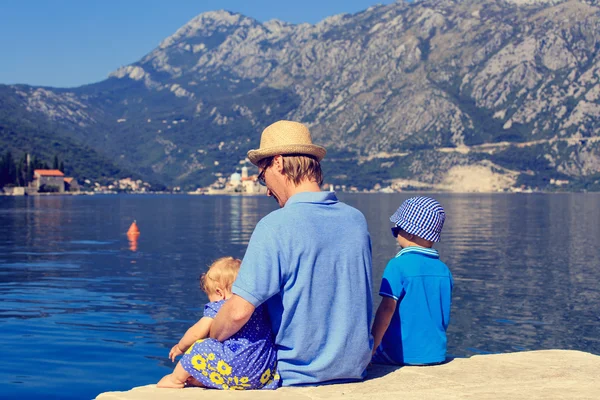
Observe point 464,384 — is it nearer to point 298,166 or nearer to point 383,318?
point 383,318

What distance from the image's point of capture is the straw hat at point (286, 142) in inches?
286

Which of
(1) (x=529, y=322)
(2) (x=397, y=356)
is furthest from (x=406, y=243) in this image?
(1) (x=529, y=322)

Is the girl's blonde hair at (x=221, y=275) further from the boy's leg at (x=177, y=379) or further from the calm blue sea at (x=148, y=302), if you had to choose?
the calm blue sea at (x=148, y=302)

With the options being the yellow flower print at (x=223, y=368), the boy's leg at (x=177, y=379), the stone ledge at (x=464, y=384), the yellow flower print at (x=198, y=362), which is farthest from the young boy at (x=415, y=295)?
the boy's leg at (x=177, y=379)

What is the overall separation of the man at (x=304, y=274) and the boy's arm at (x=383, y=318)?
685mm

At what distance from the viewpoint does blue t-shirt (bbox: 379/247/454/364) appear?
8.62m

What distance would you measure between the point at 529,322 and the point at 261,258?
18851 mm

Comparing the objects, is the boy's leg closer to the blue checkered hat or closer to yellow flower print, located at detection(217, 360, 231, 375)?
yellow flower print, located at detection(217, 360, 231, 375)

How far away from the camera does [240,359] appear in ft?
24.5

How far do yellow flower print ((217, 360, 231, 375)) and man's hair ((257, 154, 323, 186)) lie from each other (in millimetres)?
2052

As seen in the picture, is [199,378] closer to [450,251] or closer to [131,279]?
[131,279]

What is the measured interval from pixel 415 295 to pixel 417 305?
13 cm

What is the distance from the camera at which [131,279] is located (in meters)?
32.6

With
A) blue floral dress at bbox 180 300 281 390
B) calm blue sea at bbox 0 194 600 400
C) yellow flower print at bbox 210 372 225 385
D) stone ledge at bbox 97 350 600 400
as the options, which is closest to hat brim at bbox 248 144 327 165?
blue floral dress at bbox 180 300 281 390
